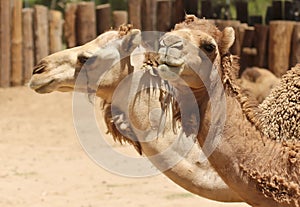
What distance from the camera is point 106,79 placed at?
19.6ft

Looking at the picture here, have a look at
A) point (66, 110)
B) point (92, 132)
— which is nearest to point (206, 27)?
point (92, 132)

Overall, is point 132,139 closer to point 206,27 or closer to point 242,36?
point 206,27

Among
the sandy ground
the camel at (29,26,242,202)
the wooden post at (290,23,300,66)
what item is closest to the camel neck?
the camel at (29,26,242,202)

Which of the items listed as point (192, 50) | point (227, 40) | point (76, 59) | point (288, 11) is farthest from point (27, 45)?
point (192, 50)

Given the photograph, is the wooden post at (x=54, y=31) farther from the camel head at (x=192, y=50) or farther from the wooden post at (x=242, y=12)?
the camel head at (x=192, y=50)

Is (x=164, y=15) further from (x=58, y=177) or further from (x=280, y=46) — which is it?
(x=58, y=177)

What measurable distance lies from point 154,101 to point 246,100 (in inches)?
57.2

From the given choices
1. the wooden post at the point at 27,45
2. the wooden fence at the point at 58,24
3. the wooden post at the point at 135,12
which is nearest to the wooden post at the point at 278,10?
the wooden fence at the point at 58,24

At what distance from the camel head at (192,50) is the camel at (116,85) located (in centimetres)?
142

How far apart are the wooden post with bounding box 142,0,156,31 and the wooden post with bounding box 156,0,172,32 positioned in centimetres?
10

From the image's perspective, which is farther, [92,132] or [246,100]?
[92,132]

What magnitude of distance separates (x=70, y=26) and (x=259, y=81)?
3.95 m

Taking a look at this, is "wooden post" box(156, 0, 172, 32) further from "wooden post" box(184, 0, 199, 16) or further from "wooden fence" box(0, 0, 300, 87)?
"wooden post" box(184, 0, 199, 16)

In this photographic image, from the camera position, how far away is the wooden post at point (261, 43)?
1356 centimetres
